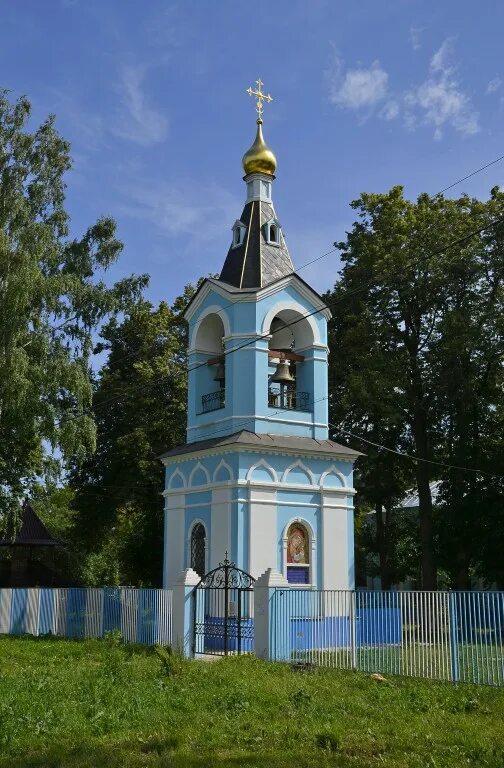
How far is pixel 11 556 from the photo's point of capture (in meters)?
35.2

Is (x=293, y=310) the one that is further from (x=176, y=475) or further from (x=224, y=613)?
(x=224, y=613)

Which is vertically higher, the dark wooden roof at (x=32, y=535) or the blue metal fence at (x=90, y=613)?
the dark wooden roof at (x=32, y=535)

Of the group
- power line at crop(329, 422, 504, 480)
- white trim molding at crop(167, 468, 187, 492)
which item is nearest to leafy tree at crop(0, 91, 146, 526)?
white trim molding at crop(167, 468, 187, 492)

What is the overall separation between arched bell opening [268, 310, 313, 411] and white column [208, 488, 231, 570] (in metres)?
2.69

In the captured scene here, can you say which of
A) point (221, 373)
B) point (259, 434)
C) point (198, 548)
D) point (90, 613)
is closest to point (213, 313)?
point (221, 373)

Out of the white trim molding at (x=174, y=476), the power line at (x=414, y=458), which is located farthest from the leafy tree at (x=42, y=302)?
the power line at (x=414, y=458)

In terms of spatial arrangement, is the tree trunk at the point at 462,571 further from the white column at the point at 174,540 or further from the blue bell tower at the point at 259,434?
the white column at the point at 174,540

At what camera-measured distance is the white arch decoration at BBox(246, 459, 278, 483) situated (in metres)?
19.4

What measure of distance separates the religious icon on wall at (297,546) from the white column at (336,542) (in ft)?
1.50

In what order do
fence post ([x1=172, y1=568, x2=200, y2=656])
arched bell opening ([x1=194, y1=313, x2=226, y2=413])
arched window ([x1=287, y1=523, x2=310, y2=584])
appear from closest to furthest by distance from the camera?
fence post ([x1=172, y1=568, x2=200, y2=656]) → arched window ([x1=287, y1=523, x2=310, y2=584]) → arched bell opening ([x1=194, y1=313, x2=226, y2=413])

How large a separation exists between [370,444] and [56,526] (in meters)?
33.9

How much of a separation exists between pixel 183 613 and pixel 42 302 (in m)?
10.3

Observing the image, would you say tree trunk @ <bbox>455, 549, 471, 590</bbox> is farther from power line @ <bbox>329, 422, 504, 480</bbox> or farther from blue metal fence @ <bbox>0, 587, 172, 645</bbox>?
blue metal fence @ <bbox>0, 587, 172, 645</bbox>

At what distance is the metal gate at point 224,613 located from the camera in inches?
659
